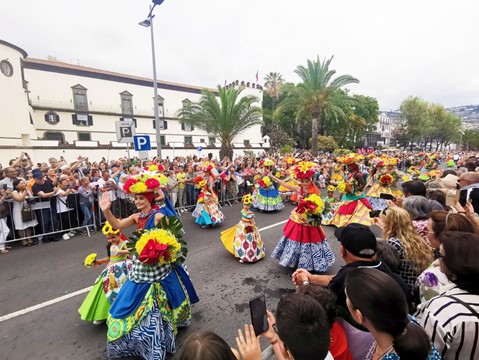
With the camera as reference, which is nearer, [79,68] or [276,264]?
[276,264]

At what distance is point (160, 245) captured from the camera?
2691 millimetres

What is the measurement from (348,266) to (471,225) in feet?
4.18

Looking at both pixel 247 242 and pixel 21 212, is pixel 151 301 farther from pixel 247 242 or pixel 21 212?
pixel 21 212

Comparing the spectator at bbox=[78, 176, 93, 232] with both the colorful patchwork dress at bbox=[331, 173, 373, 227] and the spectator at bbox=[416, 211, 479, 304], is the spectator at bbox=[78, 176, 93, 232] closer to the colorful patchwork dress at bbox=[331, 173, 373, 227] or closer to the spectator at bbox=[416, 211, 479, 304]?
the colorful patchwork dress at bbox=[331, 173, 373, 227]

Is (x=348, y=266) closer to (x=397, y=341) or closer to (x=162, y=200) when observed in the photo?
(x=397, y=341)

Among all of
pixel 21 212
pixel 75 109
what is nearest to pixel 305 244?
pixel 21 212

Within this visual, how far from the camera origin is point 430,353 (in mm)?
1365

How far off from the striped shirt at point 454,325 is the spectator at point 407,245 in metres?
1.03

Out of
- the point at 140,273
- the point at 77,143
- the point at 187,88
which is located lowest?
the point at 140,273

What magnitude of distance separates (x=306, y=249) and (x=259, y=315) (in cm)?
319

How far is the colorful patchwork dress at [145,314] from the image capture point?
8.68 ft

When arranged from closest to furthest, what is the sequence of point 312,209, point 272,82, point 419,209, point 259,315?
point 259,315 → point 419,209 → point 312,209 → point 272,82

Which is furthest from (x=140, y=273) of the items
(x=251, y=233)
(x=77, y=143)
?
(x=77, y=143)

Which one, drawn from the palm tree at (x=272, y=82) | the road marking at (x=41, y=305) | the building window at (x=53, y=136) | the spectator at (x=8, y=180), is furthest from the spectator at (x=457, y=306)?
the palm tree at (x=272, y=82)
